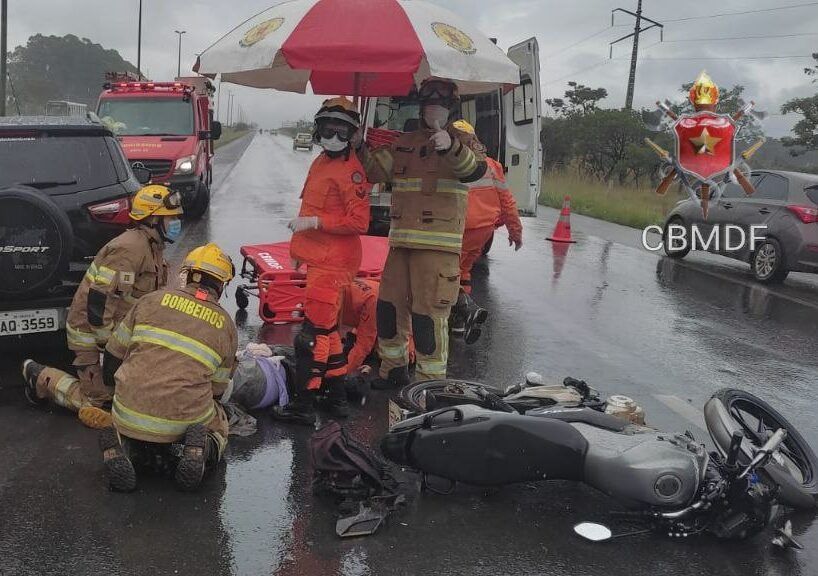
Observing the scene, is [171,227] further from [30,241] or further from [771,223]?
[771,223]

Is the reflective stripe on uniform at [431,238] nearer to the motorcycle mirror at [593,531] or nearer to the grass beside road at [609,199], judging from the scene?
the motorcycle mirror at [593,531]

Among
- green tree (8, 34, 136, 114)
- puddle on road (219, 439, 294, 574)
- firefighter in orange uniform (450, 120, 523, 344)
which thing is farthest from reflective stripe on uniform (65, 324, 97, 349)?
green tree (8, 34, 136, 114)

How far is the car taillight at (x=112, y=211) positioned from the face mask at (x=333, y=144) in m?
1.49

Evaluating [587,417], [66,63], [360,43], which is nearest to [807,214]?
[587,417]

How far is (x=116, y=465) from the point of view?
3396 mm

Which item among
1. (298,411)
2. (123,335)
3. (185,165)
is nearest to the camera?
→ (123,335)

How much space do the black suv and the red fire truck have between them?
813 centimetres

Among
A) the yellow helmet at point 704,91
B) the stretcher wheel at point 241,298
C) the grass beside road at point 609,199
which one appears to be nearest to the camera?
the stretcher wheel at point 241,298

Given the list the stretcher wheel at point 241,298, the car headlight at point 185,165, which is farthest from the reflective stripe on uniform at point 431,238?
the car headlight at point 185,165

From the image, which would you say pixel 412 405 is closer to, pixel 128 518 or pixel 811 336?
pixel 128 518

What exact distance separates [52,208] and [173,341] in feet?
4.87

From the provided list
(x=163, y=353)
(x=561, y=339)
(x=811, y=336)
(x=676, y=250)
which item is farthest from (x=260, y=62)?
(x=676, y=250)

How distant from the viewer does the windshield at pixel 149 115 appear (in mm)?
14594

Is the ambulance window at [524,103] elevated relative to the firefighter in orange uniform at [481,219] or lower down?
elevated
